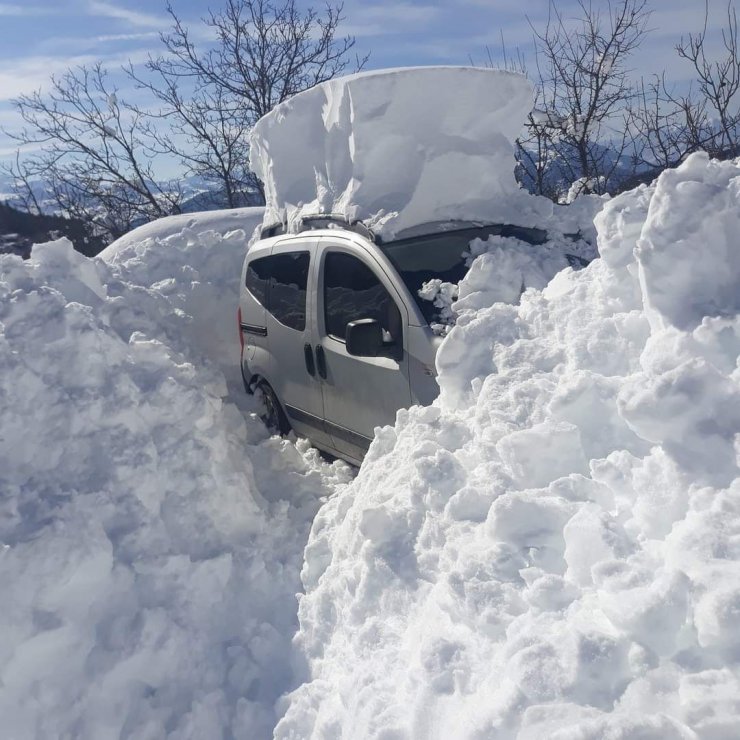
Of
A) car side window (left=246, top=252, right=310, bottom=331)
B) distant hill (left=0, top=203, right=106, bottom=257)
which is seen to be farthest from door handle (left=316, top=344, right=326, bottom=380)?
distant hill (left=0, top=203, right=106, bottom=257)

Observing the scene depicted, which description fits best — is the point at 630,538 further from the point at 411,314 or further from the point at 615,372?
the point at 411,314

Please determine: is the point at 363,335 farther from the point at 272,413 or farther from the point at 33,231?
the point at 33,231

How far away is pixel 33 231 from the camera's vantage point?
2553 centimetres

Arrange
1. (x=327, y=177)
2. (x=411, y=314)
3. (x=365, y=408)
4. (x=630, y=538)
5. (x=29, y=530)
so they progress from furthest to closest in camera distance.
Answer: (x=327, y=177)
(x=365, y=408)
(x=411, y=314)
(x=29, y=530)
(x=630, y=538)

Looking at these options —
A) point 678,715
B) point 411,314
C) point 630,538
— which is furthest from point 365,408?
point 678,715

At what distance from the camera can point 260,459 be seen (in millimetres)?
5211

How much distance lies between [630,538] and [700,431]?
0.42 m

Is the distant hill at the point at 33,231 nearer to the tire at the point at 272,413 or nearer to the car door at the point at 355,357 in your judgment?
the tire at the point at 272,413

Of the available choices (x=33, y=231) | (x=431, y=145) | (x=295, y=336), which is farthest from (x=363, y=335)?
(x=33, y=231)

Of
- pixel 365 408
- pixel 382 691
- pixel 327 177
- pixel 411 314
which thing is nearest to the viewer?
pixel 382 691

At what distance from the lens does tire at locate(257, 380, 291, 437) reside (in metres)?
5.79

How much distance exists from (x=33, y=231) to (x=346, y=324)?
24.7 metres

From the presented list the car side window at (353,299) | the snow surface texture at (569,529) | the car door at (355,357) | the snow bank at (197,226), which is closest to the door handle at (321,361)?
the car door at (355,357)

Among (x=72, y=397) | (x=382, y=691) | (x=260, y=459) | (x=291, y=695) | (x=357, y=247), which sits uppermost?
(x=357, y=247)
